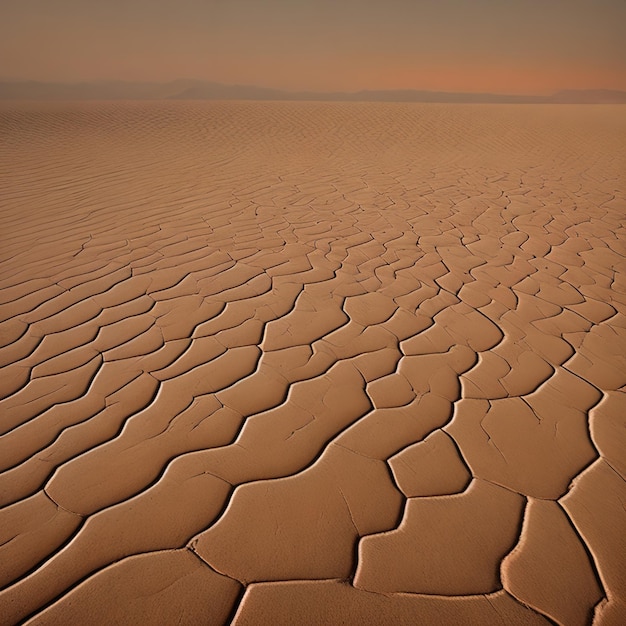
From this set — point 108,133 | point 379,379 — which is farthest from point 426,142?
point 379,379

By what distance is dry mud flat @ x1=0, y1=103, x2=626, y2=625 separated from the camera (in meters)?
1.29

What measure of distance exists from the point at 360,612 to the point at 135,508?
2.41ft

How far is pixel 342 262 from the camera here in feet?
12.2

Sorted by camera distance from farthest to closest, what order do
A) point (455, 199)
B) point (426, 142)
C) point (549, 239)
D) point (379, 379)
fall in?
point (426, 142) < point (455, 199) < point (549, 239) < point (379, 379)

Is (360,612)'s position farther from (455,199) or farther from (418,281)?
(455,199)

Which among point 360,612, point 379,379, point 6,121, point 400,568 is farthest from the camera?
point 6,121

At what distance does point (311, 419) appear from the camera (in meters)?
1.96

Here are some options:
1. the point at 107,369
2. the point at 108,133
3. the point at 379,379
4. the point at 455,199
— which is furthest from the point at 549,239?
the point at 108,133

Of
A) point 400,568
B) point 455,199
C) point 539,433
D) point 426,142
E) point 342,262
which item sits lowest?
point 426,142

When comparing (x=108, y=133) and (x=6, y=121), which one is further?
(x=6, y=121)

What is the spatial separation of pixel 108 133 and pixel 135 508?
13279 mm

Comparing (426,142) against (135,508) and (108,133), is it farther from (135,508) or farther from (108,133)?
(135,508)

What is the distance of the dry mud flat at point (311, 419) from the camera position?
1293 mm

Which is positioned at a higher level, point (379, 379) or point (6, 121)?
point (379, 379)
